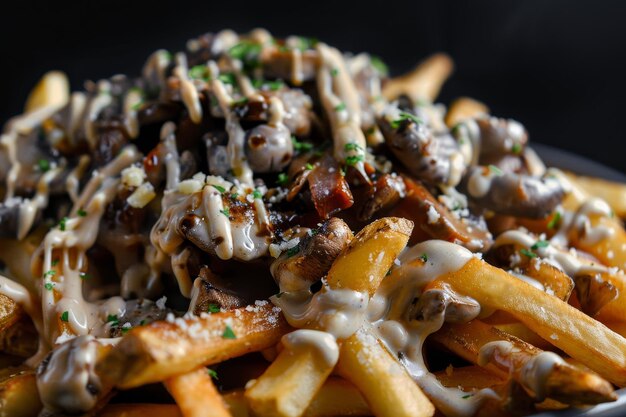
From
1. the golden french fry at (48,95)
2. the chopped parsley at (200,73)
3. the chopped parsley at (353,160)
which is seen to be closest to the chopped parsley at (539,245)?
the chopped parsley at (353,160)

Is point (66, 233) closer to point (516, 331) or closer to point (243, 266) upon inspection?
point (243, 266)

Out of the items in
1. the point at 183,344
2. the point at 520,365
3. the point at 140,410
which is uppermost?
the point at 183,344

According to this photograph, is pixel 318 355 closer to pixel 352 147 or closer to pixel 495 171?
pixel 352 147

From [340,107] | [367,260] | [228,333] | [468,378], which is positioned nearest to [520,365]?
[468,378]

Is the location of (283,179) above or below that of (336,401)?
above

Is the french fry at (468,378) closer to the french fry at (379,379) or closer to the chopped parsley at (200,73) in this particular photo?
the french fry at (379,379)

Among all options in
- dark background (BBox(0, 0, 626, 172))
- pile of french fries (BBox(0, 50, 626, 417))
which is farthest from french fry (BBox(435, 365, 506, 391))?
dark background (BBox(0, 0, 626, 172))

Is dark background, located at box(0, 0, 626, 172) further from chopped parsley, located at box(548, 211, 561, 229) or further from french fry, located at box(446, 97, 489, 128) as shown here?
chopped parsley, located at box(548, 211, 561, 229)
